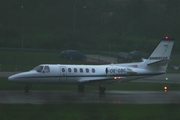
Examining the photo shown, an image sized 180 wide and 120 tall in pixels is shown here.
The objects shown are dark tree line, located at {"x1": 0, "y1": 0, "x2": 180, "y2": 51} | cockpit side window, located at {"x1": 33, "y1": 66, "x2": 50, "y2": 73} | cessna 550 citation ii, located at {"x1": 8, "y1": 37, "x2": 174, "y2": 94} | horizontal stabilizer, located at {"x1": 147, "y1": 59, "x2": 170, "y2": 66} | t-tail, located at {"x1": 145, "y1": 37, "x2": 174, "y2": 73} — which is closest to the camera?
cessna 550 citation ii, located at {"x1": 8, "y1": 37, "x2": 174, "y2": 94}

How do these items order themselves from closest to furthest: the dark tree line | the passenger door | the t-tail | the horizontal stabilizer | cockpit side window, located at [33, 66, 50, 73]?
cockpit side window, located at [33, 66, 50, 73] → the passenger door → the horizontal stabilizer → the t-tail → the dark tree line

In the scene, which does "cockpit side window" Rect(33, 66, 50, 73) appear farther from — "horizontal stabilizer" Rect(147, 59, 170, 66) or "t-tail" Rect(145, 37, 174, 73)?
"horizontal stabilizer" Rect(147, 59, 170, 66)

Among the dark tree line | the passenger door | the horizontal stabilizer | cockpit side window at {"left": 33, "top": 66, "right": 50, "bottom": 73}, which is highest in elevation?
the dark tree line

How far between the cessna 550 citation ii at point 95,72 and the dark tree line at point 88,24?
29059mm

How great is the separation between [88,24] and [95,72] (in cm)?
4804

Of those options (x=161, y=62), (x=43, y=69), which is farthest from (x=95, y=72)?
(x=161, y=62)

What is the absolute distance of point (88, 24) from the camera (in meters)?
80.0

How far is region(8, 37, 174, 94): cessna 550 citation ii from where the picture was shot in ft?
99.2

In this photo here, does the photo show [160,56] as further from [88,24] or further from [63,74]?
[88,24]

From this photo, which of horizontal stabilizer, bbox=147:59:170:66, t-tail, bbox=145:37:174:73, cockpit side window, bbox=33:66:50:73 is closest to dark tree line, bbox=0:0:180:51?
t-tail, bbox=145:37:174:73

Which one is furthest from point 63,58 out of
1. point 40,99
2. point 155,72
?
point 40,99

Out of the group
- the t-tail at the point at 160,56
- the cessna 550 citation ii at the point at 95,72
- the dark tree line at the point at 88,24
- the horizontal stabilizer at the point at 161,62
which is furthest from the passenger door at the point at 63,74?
the dark tree line at the point at 88,24

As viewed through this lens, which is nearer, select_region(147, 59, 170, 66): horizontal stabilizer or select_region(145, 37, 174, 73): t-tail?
select_region(147, 59, 170, 66): horizontal stabilizer

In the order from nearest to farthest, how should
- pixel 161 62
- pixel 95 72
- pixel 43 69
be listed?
pixel 43 69, pixel 95 72, pixel 161 62
